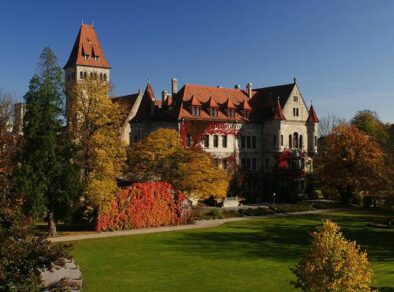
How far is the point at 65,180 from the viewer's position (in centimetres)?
3656

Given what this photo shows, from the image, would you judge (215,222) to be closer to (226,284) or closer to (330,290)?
(226,284)

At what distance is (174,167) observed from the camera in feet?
154

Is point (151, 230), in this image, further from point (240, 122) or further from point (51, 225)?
point (240, 122)

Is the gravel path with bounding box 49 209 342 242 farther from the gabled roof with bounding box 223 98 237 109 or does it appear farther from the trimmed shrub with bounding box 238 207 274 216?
the gabled roof with bounding box 223 98 237 109

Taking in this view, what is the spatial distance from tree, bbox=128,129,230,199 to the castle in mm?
10864

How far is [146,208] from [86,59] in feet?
162

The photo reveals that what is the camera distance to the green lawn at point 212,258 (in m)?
22.9

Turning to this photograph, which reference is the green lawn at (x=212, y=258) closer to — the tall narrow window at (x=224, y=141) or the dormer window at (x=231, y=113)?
the tall narrow window at (x=224, y=141)

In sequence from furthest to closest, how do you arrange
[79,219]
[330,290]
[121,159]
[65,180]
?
[79,219]
[121,159]
[65,180]
[330,290]

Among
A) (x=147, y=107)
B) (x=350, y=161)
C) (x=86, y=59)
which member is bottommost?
(x=350, y=161)

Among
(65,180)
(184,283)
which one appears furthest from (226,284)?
(65,180)

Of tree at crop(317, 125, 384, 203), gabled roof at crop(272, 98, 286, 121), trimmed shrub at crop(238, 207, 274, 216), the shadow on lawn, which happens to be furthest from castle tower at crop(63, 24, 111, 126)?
the shadow on lawn

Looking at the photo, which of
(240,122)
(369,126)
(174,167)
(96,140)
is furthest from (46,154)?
(369,126)

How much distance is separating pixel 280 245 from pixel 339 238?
1895 centimetres
